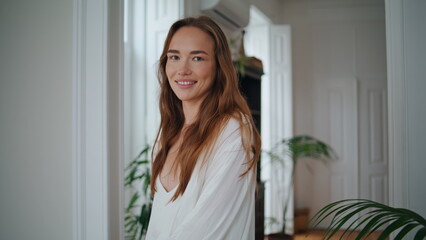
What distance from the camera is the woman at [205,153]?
1280 mm

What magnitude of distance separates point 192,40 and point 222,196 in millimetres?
583

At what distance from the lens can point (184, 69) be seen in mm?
1445

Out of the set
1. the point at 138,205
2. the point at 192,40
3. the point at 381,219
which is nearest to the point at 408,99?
the point at 381,219

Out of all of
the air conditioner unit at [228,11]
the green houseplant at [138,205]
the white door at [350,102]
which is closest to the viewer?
the green houseplant at [138,205]

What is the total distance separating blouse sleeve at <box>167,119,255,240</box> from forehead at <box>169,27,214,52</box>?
1.10 feet

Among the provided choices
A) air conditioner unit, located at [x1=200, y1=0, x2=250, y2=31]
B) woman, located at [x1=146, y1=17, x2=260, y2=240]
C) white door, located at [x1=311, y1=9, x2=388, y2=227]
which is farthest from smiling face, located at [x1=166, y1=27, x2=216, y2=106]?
white door, located at [x1=311, y1=9, x2=388, y2=227]

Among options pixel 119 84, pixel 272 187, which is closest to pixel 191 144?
pixel 119 84

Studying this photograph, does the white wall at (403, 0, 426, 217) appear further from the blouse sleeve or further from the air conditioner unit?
the air conditioner unit


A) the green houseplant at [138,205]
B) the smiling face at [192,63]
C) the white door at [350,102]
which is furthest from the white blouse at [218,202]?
the white door at [350,102]

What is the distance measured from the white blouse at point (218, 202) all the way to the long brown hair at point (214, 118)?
3 cm

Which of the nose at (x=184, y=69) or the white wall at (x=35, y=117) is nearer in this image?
the nose at (x=184, y=69)

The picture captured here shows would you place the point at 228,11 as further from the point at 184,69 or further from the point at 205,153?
the point at 205,153

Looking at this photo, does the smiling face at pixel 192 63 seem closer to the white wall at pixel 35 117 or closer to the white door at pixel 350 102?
the white wall at pixel 35 117

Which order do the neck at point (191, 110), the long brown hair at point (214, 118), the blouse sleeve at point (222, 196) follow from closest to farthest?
the blouse sleeve at point (222, 196), the long brown hair at point (214, 118), the neck at point (191, 110)
